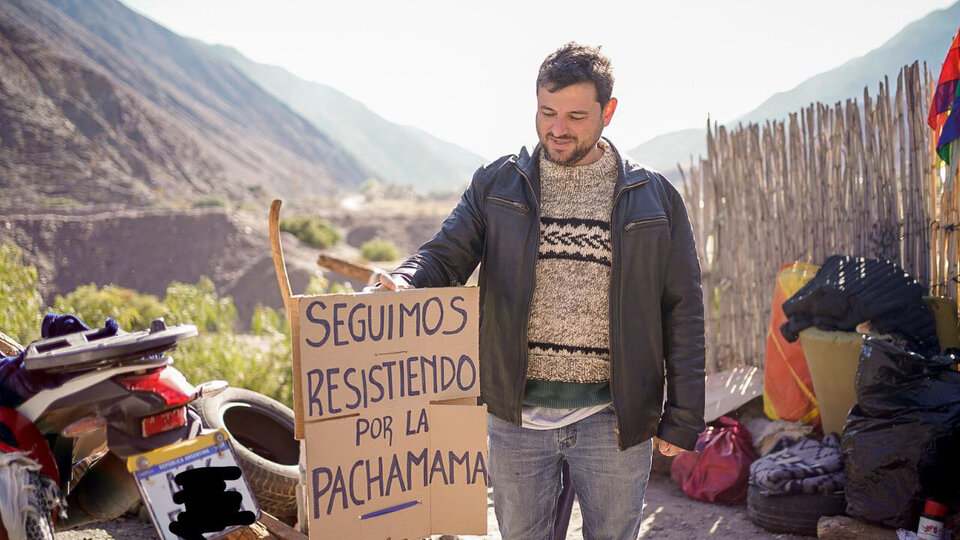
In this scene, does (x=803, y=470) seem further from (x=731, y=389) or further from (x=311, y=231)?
(x=311, y=231)

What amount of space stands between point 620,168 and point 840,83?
34163mm

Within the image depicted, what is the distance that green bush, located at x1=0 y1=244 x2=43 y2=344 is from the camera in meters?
5.36

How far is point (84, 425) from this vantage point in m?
1.67

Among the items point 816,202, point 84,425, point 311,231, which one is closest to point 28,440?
point 84,425

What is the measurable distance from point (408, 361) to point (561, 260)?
550 mm

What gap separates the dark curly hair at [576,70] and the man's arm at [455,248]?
1.26 feet

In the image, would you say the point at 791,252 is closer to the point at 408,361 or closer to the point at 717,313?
the point at 717,313

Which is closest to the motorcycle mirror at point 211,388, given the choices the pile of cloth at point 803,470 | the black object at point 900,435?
the black object at point 900,435

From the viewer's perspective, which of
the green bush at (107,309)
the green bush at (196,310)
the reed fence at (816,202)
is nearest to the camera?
the reed fence at (816,202)

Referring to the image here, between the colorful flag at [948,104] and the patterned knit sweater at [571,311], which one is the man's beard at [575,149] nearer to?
the patterned knit sweater at [571,311]

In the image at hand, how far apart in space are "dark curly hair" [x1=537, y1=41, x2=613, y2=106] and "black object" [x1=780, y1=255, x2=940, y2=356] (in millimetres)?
2742

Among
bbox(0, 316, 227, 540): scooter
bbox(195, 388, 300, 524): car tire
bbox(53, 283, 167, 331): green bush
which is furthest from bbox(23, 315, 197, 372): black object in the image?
bbox(53, 283, 167, 331): green bush

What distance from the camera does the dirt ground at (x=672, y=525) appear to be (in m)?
3.71

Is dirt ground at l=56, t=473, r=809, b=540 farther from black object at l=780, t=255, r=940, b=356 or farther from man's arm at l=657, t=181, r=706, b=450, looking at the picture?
man's arm at l=657, t=181, r=706, b=450
